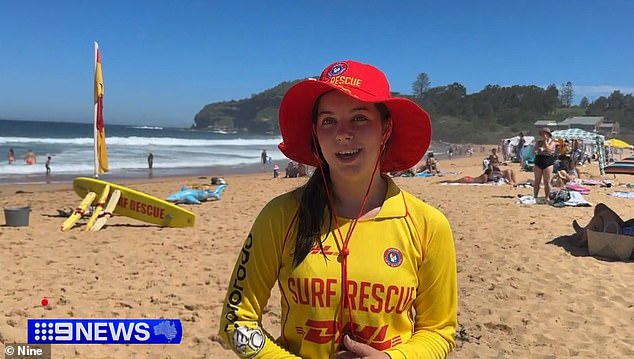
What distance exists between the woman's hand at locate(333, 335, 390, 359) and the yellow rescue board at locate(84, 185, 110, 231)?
7.65 meters

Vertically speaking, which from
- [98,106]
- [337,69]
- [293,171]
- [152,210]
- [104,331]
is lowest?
[104,331]

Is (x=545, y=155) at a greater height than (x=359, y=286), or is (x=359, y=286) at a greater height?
(x=545, y=155)

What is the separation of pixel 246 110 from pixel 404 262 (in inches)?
6289

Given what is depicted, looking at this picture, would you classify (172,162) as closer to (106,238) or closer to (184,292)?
(106,238)

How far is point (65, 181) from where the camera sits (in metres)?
18.3

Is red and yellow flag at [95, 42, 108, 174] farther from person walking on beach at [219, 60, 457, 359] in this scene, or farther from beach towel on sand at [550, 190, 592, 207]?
beach towel on sand at [550, 190, 592, 207]

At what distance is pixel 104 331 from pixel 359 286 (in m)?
3.60

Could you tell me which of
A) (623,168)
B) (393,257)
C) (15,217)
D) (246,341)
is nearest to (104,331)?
(246,341)

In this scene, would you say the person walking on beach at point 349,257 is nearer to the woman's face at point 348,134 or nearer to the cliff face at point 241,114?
the woman's face at point 348,134

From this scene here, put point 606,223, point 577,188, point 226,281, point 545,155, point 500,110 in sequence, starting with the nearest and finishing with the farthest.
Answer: point 226,281
point 606,223
point 545,155
point 577,188
point 500,110

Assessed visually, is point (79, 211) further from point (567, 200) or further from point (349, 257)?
point (567, 200)

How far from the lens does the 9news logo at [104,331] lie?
12.5 ft

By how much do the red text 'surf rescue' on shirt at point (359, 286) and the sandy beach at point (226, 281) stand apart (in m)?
2.55

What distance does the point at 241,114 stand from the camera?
512 feet
